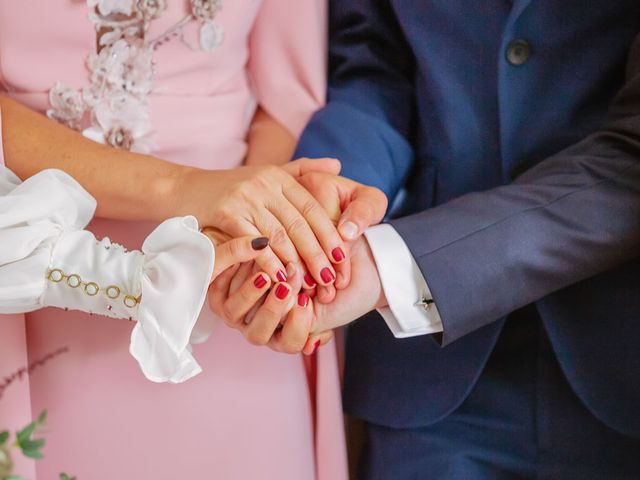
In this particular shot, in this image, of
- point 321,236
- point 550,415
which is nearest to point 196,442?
point 321,236

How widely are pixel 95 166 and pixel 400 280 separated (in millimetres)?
367

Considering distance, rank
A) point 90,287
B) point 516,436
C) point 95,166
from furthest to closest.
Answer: point 516,436 → point 95,166 → point 90,287

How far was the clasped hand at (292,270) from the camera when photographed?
80 centimetres

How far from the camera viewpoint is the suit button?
0.94 m

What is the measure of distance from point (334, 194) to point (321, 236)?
0.08 meters

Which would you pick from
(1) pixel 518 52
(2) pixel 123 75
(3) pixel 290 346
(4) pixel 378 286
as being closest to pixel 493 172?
(1) pixel 518 52

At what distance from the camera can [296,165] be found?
0.91 m

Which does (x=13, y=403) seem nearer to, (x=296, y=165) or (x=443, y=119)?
(x=296, y=165)

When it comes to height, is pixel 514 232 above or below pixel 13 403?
above

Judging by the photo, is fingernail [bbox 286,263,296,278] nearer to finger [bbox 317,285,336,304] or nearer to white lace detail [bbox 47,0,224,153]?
finger [bbox 317,285,336,304]

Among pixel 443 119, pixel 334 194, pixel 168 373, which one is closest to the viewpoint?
pixel 168 373

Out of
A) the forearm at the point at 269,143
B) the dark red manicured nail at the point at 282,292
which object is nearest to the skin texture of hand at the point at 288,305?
the dark red manicured nail at the point at 282,292

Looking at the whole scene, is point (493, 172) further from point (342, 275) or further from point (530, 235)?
point (342, 275)

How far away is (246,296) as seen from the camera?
0.79 metres
